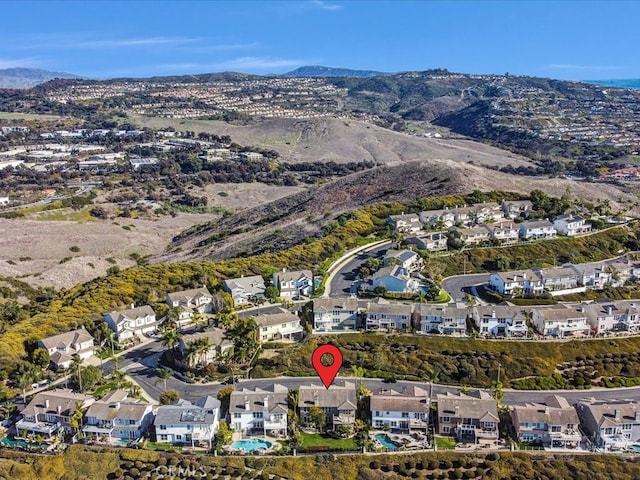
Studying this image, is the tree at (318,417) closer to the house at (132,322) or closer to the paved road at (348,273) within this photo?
the paved road at (348,273)

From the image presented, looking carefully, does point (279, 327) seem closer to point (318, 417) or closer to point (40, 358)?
point (318, 417)

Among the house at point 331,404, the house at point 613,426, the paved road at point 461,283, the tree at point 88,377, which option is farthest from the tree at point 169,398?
the house at point 613,426

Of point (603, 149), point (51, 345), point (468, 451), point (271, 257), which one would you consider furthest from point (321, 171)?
point (468, 451)

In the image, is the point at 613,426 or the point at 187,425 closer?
the point at 187,425

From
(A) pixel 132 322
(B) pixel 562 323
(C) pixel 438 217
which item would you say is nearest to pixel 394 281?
(B) pixel 562 323

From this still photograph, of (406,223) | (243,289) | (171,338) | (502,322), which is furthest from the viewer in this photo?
(406,223)

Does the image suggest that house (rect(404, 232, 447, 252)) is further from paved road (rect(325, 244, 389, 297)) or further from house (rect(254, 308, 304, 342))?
house (rect(254, 308, 304, 342))

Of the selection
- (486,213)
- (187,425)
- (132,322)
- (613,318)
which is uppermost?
(486,213)
